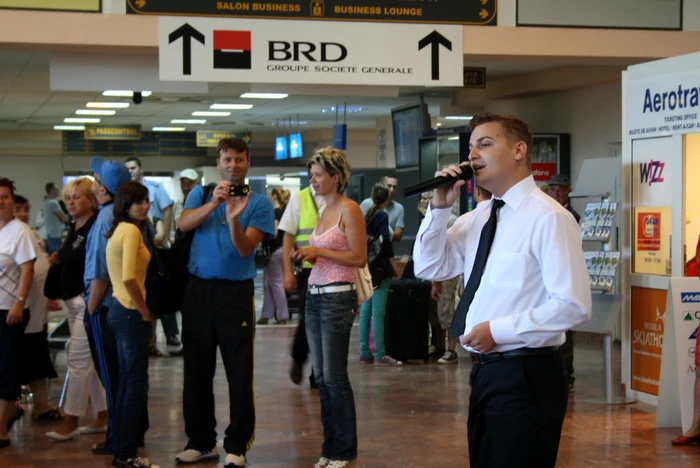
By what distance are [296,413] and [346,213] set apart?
2226 millimetres

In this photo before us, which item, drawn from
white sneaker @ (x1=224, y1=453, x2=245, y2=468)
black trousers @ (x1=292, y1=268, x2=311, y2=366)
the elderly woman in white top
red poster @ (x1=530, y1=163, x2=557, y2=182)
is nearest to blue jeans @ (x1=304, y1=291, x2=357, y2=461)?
white sneaker @ (x1=224, y1=453, x2=245, y2=468)

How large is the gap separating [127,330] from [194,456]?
0.88m

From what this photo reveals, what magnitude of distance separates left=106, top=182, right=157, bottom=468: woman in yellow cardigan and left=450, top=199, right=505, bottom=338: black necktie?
2.43 meters

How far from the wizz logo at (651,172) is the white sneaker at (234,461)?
3836 mm

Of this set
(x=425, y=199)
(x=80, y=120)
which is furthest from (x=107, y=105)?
(x=425, y=199)

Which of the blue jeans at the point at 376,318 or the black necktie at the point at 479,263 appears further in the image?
the blue jeans at the point at 376,318

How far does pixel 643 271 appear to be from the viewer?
7523 millimetres

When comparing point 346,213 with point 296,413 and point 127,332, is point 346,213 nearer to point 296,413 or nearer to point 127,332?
point 127,332

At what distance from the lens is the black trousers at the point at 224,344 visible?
534 centimetres

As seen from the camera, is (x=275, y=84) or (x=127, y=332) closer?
(x=127, y=332)

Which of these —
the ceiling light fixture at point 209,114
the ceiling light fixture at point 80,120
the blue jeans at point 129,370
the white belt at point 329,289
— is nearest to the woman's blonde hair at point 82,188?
the blue jeans at point 129,370

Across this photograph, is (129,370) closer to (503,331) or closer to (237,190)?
(237,190)

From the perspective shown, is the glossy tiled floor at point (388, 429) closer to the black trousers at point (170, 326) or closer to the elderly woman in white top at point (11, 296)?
the elderly woman in white top at point (11, 296)

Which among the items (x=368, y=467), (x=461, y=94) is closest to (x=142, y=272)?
(x=368, y=467)
